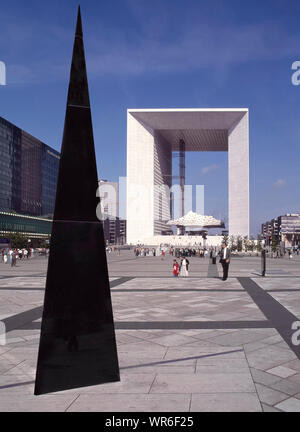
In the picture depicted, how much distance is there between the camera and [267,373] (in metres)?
4.90

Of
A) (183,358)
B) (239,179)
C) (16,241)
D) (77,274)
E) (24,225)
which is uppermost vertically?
(239,179)

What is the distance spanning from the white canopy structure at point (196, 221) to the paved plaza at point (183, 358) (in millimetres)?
99883

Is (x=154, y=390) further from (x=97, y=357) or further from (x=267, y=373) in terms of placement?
(x=267, y=373)

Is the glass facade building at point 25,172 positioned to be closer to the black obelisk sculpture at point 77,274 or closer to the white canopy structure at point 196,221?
the white canopy structure at point 196,221

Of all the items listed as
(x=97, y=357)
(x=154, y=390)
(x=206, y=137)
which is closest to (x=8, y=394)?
(x=97, y=357)

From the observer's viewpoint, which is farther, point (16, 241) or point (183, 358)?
point (16, 241)

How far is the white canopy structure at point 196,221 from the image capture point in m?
111

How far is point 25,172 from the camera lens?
9600 cm

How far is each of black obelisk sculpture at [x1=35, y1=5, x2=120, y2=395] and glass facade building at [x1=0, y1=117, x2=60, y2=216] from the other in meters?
86.2

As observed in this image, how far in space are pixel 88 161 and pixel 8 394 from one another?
279cm

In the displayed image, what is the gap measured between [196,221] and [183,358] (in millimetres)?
107065

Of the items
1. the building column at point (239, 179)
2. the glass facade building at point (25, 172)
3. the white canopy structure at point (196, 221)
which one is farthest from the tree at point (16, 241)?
the white canopy structure at point (196, 221)

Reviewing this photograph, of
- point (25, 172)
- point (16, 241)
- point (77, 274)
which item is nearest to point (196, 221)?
point (25, 172)

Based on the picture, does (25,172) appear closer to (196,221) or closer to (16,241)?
(16,241)
